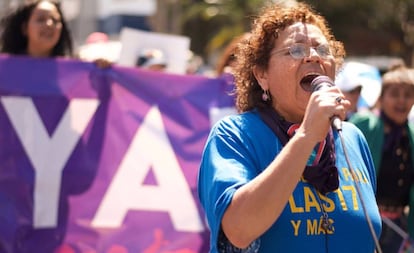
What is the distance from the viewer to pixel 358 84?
17.2 ft

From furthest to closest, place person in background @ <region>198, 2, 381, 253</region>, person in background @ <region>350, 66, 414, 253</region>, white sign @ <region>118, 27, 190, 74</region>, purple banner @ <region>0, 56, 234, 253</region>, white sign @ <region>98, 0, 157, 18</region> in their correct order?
white sign @ <region>98, 0, 157, 18</region>, white sign @ <region>118, 27, 190, 74</region>, person in background @ <region>350, 66, 414, 253</region>, purple banner @ <region>0, 56, 234, 253</region>, person in background @ <region>198, 2, 381, 253</region>

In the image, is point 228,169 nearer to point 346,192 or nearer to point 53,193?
point 346,192

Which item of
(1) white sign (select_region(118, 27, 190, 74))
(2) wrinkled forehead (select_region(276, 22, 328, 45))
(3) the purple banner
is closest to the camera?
(2) wrinkled forehead (select_region(276, 22, 328, 45))

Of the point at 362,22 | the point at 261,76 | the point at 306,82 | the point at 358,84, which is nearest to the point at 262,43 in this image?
the point at 261,76

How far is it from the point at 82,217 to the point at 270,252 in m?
2.71

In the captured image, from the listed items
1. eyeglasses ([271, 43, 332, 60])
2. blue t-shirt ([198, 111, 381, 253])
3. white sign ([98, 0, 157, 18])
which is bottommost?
white sign ([98, 0, 157, 18])

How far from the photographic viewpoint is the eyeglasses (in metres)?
2.30

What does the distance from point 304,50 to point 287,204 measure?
0.45 m

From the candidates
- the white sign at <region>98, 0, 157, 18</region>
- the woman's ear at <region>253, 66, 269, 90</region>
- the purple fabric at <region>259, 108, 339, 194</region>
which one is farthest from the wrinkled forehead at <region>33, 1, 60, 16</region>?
the white sign at <region>98, 0, 157, 18</region>

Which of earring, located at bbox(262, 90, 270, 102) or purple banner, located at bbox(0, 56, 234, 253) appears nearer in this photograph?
earring, located at bbox(262, 90, 270, 102)

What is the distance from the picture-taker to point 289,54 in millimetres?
2334

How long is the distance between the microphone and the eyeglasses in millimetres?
122

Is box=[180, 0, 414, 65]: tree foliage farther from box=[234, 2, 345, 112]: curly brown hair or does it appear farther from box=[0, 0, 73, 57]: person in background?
box=[234, 2, 345, 112]: curly brown hair

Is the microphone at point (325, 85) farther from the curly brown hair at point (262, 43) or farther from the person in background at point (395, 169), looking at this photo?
the person in background at point (395, 169)
